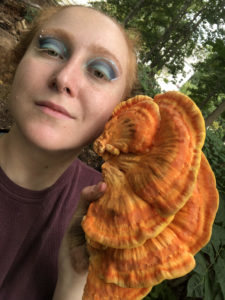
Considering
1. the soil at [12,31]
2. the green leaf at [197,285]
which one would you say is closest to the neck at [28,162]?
the green leaf at [197,285]

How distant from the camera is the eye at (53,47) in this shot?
1.30 m

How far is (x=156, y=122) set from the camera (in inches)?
37.3

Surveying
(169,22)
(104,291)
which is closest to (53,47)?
(104,291)

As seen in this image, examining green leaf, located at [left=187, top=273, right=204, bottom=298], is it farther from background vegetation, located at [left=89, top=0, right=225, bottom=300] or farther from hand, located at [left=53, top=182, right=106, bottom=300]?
hand, located at [left=53, top=182, right=106, bottom=300]

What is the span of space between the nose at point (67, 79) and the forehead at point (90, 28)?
0.49 feet

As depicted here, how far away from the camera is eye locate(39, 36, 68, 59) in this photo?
1301 millimetres

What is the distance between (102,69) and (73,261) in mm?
1212

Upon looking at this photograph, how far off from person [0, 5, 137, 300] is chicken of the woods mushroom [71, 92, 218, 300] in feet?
0.46

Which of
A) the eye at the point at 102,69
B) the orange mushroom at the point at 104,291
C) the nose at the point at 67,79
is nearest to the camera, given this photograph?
the orange mushroom at the point at 104,291

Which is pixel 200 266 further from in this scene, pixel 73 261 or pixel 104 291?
pixel 104 291

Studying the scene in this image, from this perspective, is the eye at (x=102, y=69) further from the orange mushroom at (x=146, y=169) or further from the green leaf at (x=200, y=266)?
the green leaf at (x=200, y=266)

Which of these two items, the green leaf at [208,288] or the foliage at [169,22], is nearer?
the green leaf at [208,288]

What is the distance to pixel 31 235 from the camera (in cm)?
177

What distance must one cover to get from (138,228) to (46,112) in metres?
0.76
